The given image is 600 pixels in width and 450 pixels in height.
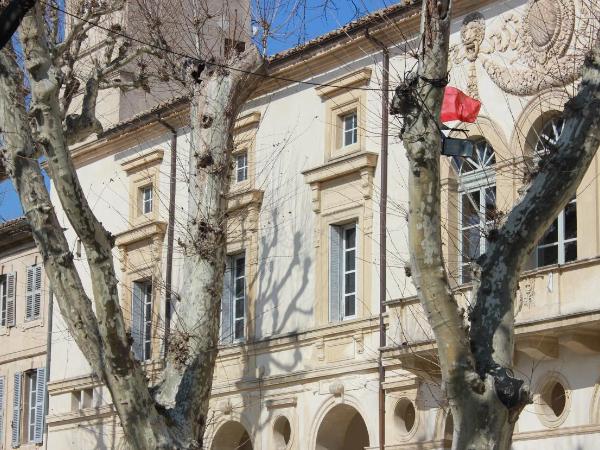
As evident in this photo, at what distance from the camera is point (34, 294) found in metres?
33.7

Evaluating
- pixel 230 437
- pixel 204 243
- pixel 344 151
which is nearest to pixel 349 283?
pixel 344 151

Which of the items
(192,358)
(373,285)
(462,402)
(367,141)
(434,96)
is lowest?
(462,402)

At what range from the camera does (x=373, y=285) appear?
23.6m

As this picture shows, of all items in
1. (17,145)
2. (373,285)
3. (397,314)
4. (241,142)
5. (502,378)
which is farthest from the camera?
(241,142)

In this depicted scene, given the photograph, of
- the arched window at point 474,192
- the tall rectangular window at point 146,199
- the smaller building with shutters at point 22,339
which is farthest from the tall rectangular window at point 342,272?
the smaller building with shutters at point 22,339

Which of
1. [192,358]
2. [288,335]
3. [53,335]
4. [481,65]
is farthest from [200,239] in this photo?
[53,335]

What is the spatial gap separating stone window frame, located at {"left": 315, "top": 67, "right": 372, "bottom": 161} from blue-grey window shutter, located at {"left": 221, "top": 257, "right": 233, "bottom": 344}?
318 centimetres

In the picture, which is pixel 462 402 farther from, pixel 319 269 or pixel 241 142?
pixel 241 142

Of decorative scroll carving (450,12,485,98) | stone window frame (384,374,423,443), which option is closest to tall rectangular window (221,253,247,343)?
stone window frame (384,374,423,443)

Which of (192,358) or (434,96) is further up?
(434,96)

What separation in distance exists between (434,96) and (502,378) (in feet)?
7.02

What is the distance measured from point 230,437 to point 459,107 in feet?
26.7

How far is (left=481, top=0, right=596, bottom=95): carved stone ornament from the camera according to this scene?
2066 centimetres

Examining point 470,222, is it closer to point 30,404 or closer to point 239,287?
point 239,287
